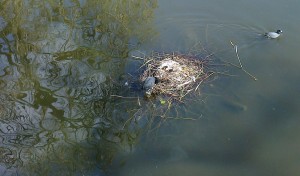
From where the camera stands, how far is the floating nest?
561cm

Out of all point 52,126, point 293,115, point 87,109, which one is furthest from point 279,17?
point 52,126

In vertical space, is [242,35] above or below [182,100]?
above

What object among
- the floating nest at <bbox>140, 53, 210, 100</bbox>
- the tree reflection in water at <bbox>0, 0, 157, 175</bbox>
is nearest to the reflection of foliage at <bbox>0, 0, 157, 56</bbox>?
the tree reflection in water at <bbox>0, 0, 157, 175</bbox>

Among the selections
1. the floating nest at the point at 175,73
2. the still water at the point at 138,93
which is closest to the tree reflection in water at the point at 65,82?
the still water at the point at 138,93

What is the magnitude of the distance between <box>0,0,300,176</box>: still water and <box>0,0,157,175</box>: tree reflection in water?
0.02 meters

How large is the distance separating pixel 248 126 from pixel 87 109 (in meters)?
2.04

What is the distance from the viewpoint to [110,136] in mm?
5137

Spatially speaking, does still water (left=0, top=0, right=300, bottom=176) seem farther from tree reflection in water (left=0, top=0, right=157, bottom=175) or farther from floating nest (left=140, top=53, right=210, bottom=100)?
floating nest (left=140, top=53, right=210, bottom=100)

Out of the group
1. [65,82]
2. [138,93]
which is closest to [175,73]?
[138,93]

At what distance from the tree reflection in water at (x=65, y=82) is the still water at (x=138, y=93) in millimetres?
15

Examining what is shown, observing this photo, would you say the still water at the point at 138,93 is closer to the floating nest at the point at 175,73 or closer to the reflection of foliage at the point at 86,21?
the reflection of foliage at the point at 86,21

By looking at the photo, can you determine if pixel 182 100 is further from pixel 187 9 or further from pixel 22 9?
pixel 22 9

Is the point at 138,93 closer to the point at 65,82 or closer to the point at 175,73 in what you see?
the point at 175,73

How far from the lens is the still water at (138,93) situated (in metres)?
4.90
